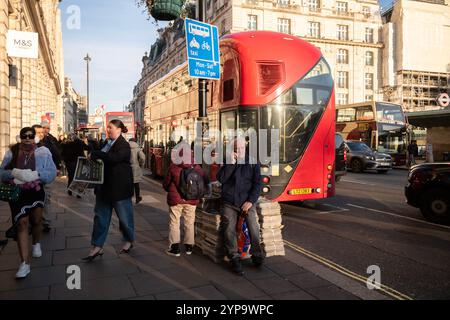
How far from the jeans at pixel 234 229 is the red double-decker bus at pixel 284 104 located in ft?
10.6

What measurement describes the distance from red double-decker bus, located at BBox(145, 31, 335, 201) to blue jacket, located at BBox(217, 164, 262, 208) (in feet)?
10.5

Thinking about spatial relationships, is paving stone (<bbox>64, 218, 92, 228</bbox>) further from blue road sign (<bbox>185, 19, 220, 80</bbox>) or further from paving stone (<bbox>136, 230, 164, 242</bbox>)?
blue road sign (<bbox>185, 19, 220, 80</bbox>)

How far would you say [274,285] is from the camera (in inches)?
160

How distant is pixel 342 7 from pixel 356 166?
4035cm

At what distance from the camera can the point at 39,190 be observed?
456cm

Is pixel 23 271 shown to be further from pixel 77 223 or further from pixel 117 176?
pixel 77 223

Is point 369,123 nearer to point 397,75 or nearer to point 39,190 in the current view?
point 39,190

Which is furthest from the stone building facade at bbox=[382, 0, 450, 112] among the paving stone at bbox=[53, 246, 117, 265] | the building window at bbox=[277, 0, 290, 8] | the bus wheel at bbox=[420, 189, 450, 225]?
the paving stone at bbox=[53, 246, 117, 265]

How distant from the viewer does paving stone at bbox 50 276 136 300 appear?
375 centimetres

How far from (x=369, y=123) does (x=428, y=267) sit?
20151 mm

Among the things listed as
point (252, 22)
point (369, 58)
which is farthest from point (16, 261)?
point (369, 58)

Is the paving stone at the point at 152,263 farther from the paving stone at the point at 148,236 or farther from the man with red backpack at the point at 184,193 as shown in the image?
the paving stone at the point at 148,236

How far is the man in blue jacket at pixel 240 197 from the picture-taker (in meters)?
4.55

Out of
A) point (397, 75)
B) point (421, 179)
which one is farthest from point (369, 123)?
point (397, 75)
